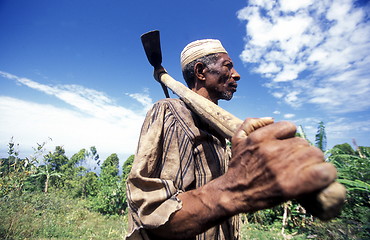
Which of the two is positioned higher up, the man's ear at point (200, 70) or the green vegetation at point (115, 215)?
the man's ear at point (200, 70)

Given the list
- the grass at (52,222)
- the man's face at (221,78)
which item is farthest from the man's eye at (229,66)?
the grass at (52,222)

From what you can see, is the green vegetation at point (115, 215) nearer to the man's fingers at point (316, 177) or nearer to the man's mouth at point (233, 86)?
the man's mouth at point (233, 86)

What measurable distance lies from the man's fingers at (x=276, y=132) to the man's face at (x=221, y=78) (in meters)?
1.02

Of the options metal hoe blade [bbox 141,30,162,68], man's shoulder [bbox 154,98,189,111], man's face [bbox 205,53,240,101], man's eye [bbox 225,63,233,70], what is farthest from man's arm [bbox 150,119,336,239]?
metal hoe blade [bbox 141,30,162,68]

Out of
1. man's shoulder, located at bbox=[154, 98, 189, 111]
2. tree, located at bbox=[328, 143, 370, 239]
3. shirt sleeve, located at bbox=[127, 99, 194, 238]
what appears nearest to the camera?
shirt sleeve, located at bbox=[127, 99, 194, 238]

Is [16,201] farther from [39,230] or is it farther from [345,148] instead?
[345,148]

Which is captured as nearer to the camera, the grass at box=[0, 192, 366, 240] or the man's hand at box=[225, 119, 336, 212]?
the man's hand at box=[225, 119, 336, 212]

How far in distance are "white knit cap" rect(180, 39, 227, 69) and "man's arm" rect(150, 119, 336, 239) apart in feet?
3.56

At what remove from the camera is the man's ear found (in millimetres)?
1637

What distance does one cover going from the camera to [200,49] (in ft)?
5.43

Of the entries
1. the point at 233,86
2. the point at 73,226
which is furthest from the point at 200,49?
the point at 73,226

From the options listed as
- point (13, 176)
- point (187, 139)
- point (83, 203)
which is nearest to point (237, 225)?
point (187, 139)

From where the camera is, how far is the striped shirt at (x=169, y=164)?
0.84 m

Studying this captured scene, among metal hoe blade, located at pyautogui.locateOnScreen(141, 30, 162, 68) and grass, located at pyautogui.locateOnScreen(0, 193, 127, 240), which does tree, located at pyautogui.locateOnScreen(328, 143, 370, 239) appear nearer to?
metal hoe blade, located at pyautogui.locateOnScreen(141, 30, 162, 68)
